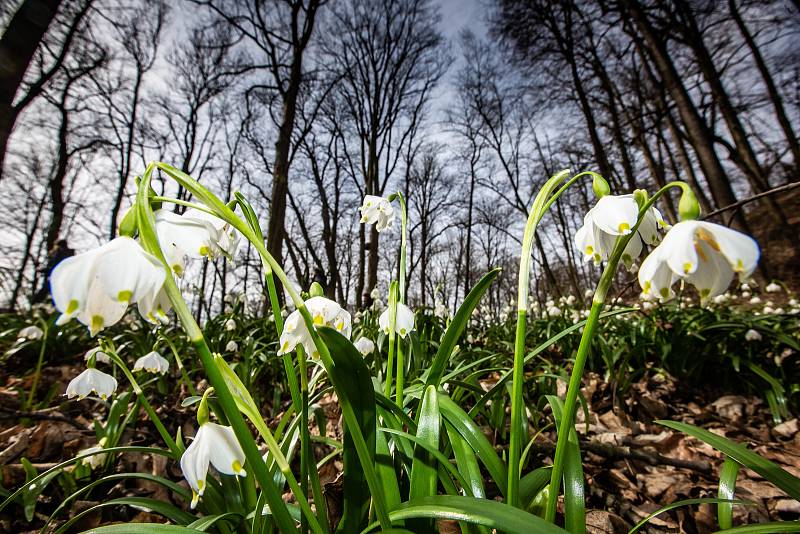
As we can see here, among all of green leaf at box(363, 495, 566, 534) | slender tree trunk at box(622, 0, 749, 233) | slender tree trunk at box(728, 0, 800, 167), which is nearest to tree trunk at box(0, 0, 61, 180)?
green leaf at box(363, 495, 566, 534)

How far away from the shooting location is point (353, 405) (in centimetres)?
91

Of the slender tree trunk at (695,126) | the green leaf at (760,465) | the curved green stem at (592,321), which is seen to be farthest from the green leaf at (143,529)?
the slender tree trunk at (695,126)

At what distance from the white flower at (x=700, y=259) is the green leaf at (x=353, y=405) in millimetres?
672

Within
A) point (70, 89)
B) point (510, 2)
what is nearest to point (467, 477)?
point (510, 2)

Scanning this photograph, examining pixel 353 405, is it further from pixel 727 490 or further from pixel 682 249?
pixel 727 490

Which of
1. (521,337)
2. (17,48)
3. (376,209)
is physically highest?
(17,48)

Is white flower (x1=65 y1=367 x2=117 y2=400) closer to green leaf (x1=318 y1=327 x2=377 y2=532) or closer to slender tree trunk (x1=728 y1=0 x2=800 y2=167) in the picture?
green leaf (x1=318 y1=327 x2=377 y2=532)

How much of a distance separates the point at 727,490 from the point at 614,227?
90 cm

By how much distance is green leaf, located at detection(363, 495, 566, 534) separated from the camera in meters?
0.67

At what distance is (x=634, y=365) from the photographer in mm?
3209

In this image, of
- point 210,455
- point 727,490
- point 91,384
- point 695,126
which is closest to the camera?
point 210,455

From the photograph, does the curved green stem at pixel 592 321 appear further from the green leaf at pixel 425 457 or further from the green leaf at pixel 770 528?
the green leaf at pixel 770 528

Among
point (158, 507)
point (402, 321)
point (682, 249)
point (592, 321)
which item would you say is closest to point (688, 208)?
point (682, 249)

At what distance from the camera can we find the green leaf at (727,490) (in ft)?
3.26
